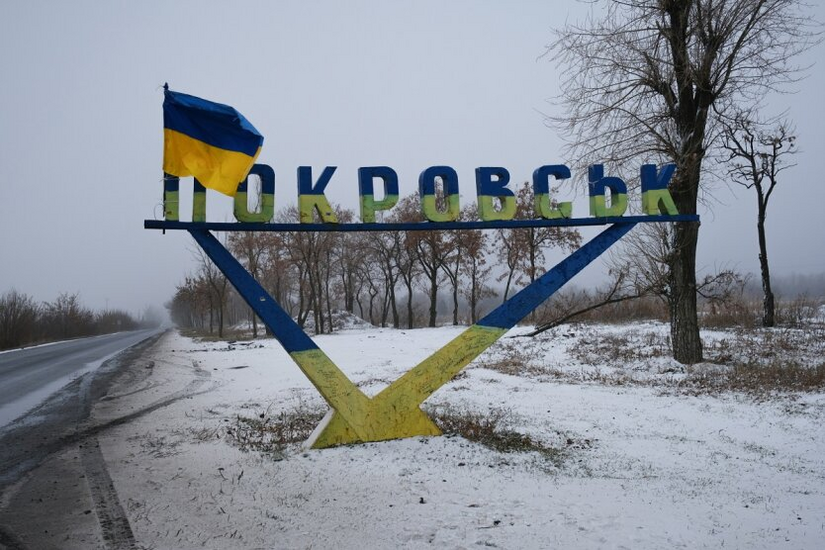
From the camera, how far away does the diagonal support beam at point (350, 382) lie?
219 inches

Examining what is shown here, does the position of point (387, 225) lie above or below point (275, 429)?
above

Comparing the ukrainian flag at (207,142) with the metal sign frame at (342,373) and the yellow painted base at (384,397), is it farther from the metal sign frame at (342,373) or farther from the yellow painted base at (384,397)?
the yellow painted base at (384,397)

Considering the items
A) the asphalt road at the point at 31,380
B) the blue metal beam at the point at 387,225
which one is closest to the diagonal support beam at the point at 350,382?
the blue metal beam at the point at 387,225

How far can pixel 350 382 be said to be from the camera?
5.76 m

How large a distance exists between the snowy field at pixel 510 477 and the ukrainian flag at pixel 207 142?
304cm

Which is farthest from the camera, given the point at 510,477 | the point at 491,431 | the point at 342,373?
the point at 491,431

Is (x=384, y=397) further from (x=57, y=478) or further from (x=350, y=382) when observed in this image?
(x=57, y=478)

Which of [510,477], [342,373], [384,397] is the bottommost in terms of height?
[510,477]

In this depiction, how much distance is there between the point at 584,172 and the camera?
38.9 ft

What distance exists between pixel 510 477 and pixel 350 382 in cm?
209

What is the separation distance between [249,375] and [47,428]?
568 cm

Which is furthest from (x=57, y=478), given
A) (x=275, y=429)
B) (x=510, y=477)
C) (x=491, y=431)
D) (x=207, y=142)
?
(x=491, y=431)

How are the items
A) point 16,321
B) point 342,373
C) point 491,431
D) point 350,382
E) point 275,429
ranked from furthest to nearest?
point 16,321
point 275,429
point 491,431
point 350,382
point 342,373

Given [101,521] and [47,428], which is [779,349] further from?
[47,428]
